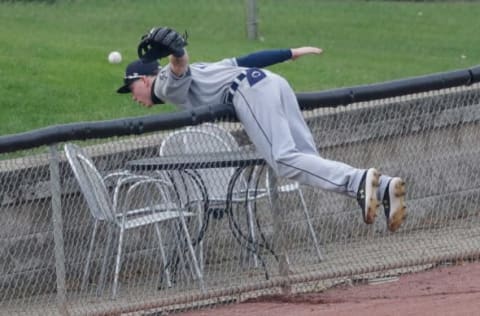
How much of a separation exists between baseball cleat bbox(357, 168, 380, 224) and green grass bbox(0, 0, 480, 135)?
4325 millimetres

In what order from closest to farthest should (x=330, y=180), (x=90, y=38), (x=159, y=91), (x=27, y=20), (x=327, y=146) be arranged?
(x=330, y=180) → (x=159, y=91) → (x=327, y=146) → (x=90, y=38) → (x=27, y=20)

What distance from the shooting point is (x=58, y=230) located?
7355mm

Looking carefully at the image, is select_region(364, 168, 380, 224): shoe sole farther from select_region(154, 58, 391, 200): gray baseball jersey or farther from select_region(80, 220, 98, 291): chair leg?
select_region(80, 220, 98, 291): chair leg

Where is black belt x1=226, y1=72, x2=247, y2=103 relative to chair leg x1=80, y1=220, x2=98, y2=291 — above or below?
above

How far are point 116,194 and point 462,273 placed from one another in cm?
231

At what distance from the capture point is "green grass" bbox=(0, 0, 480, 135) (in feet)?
37.2

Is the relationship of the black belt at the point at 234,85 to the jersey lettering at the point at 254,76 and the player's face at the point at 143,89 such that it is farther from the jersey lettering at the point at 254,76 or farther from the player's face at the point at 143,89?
the player's face at the point at 143,89

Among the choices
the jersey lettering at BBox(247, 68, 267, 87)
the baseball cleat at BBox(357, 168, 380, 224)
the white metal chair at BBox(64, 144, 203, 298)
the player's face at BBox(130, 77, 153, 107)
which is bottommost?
the white metal chair at BBox(64, 144, 203, 298)

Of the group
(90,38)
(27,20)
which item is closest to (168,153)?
(90,38)

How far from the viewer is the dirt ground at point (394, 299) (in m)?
7.20

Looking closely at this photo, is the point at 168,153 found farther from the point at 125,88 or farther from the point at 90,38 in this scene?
the point at 90,38

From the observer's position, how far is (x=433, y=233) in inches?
329

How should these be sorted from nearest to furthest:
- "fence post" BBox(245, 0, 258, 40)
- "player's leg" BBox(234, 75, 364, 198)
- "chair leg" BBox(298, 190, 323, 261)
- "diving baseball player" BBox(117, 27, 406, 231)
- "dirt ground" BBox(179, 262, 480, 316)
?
"diving baseball player" BBox(117, 27, 406, 231) < "player's leg" BBox(234, 75, 364, 198) < "dirt ground" BBox(179, 262, 480, 316) < "chair leg" BBox(298, 190, 323, 261) < "fence post" BBox(245, 0, 258, 40)

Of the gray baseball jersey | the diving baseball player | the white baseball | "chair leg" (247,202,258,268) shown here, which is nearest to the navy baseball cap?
the diving baseball player
